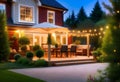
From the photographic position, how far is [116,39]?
6.36 meters

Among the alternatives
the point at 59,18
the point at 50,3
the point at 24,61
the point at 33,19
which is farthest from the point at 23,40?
the point at 59,18

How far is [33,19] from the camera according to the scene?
85.9ft

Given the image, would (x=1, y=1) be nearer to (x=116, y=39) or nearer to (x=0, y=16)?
(x=0, y=16)

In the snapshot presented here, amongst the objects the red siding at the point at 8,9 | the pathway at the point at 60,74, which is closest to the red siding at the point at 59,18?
→ the red siding at the point at 8,9

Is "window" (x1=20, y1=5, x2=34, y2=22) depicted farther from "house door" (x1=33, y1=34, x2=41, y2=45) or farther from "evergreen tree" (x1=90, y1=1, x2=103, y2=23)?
"evergreen tree" (x1=90, y1=1, x2=103, y2=23)

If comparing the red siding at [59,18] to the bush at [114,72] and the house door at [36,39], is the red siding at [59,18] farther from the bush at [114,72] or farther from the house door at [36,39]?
the bush at [114,72]

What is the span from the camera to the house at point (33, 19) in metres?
23.4

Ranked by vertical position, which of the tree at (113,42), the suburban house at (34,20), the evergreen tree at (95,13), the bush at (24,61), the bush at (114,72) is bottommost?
the bush at (24,61)

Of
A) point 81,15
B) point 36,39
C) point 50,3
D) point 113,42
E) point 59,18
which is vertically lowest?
point 113,42

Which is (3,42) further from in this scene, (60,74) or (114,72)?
(114,72)

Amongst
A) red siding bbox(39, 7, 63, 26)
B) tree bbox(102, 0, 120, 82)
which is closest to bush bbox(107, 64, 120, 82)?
tree bbox(102, 0, 120, 82)

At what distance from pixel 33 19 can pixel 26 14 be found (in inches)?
35.8

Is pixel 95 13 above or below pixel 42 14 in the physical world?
above

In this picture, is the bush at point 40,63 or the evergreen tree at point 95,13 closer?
the bush at point 40,63
